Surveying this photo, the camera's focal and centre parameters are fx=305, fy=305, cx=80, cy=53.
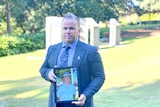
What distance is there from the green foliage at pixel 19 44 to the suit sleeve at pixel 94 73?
13.1m

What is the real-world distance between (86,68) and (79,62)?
8 cm

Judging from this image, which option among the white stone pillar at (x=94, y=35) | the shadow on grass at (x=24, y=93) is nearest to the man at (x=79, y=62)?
the shadow on grass at (x=24, y=93)

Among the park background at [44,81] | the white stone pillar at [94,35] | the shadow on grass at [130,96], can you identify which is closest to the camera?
the shadow on grass at [130,96]

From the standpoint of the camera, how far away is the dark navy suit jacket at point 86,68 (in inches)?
89.8

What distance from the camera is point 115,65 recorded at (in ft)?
35.8

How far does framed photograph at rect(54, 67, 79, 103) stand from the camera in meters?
2.17

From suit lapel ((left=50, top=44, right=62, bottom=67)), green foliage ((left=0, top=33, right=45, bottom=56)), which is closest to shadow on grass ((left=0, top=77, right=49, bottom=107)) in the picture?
suit lapel ((left=50, top=44, right=62, bottom=67))

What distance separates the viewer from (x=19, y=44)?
53.7 ft

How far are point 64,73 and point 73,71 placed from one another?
0.21 ft

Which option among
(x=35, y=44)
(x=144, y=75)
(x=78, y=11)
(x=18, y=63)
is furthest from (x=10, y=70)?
(x=78, y=11)

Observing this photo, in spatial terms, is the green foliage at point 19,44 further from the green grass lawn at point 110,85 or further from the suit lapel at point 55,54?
the suit lapel at point 55,54

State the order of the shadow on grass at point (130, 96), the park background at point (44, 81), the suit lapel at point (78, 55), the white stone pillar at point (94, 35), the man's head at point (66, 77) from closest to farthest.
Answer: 1. the man's head at point (66, 77)
2. the suit lapel at point (78, 55)
3. the shadow on grass at point (130, 96)
4. the park background at point (44, 81)
5. the white stone pillar at point (94, 35)

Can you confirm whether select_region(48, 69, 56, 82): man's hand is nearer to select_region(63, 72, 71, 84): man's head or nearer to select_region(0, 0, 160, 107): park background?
select_region(63, 72, 71, 84): man's head

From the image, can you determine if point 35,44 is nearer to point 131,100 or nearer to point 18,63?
point 18,63
